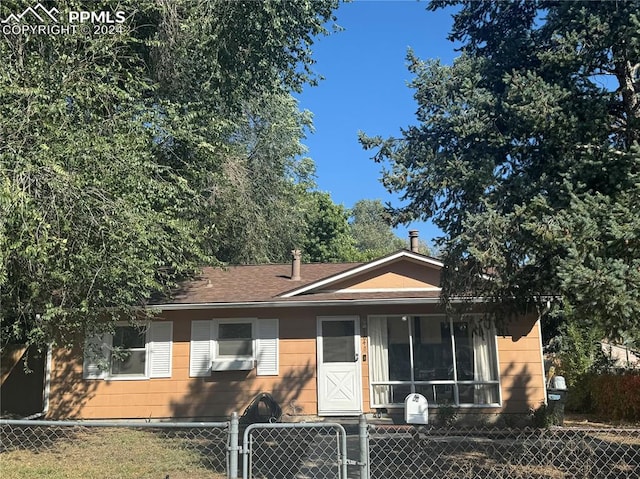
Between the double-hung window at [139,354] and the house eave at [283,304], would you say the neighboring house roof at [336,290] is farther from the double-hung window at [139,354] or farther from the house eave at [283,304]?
the double-hung window at [139,354]

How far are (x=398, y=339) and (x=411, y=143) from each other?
621 centimetres

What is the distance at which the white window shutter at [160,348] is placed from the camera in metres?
11.8

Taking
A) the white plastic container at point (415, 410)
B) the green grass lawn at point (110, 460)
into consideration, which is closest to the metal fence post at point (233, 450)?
the green grass lawn at point (110, 460)

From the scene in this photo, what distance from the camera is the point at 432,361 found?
11.7 m

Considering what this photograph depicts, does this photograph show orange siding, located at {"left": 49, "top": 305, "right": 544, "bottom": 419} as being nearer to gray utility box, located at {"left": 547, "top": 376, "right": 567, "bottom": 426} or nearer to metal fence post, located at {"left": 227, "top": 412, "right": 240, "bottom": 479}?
gray utility box, located at {"left": 547, "top": 376, "right": 567, "bottom": 426}

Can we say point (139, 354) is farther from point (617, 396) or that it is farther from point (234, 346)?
point (617, 396)

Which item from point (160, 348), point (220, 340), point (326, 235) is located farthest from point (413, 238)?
point (326, 235)

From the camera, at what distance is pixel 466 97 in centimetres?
629

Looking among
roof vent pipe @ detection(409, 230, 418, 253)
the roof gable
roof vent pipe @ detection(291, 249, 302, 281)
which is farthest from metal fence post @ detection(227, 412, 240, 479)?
roof vent pipe @ detection(409, 230, 418, 253)

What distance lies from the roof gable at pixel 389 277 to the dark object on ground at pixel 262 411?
2555 millimetres

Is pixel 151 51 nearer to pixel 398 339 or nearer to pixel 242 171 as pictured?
pixel 242 171

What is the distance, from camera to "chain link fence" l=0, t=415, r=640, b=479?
630cm

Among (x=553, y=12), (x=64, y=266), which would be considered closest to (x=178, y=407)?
(x=64, y=266)

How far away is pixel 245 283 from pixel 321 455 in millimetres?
6413
